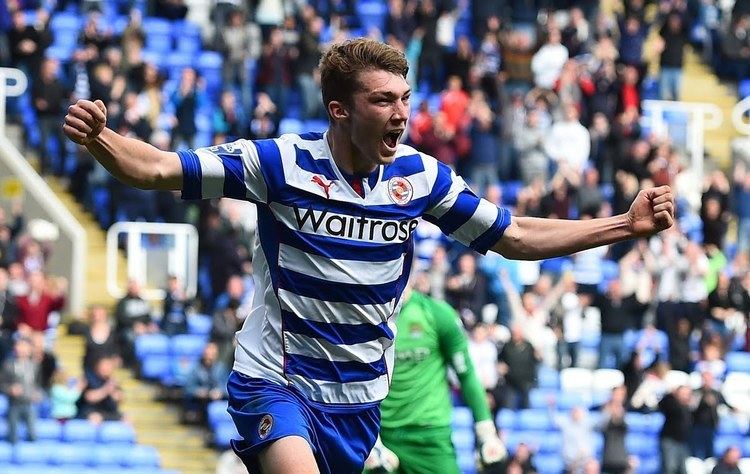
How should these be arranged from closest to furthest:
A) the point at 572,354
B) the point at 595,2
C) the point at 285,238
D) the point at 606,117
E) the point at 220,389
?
the point at 285,238, the point at 220,389, the point at 572,354, the point at 606,117, the point at 595,2

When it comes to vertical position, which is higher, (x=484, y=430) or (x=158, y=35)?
(x=158, y=35)

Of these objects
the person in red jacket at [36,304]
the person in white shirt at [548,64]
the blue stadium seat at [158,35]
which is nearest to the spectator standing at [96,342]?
the person in red jacket at [36,304]

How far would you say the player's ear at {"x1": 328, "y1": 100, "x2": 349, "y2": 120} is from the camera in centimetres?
656

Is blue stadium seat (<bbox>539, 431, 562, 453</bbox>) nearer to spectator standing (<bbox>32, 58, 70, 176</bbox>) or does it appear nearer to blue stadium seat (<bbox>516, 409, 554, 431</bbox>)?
blue stadium seat (<bbox>516, 409, 554, 431</bbox>)

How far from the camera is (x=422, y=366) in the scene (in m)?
10.5

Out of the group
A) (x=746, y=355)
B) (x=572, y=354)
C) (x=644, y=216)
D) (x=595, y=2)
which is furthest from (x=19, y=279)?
(x=644, y=216)

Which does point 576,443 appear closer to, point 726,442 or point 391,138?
point 726,442

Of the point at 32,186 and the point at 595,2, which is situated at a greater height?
the point at 595,2

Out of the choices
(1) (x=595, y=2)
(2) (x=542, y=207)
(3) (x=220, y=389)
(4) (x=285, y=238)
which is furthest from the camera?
(1) (x=595, y=2)

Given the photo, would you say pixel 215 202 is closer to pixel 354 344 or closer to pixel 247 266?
pixel 247 266

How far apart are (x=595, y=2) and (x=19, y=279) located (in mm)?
11224

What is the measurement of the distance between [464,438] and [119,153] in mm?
12780

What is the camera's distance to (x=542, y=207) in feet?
70.1

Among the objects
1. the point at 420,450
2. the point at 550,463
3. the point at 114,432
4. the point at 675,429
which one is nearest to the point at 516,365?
the point at 550,463
